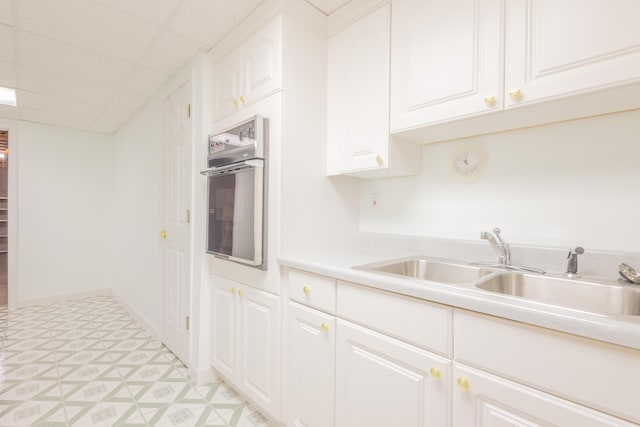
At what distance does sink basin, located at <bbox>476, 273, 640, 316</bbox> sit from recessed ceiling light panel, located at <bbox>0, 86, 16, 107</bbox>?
3.95 metres

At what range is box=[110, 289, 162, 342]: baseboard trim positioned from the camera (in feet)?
9.01

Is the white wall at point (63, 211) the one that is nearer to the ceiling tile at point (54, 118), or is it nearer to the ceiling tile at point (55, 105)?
the ceiling tile at point (54, 118)

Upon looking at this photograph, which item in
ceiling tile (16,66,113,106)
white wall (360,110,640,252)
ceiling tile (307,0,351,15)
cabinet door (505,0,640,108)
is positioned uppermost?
ceiling tile (307,0,351,15)

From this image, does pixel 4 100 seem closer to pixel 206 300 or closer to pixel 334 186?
pixel 206 300

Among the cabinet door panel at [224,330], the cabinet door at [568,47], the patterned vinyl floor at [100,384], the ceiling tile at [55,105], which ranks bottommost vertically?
the patterned vinyl floor at [100,384]

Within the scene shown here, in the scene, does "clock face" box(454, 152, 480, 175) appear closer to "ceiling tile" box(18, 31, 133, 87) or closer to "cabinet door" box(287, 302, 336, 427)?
"cabinet door" box(287, 302, 336, 427)

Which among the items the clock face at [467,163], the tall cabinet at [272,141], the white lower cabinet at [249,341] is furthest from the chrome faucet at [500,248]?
the white lower cabinet at [249,341]

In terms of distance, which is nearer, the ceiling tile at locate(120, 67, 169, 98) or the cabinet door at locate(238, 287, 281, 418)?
the cabinet door at locate(238, 287, 281, 418)

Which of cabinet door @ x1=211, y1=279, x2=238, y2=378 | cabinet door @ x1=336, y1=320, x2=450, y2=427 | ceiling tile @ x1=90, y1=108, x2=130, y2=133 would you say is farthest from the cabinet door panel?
ceiling tile @ x1=90, y1=108, x2=130, y2=133

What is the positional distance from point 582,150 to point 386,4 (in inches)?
42.2

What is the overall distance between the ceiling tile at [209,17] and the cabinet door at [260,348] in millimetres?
1526

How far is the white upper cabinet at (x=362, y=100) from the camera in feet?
4.83

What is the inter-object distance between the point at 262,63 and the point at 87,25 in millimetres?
1096

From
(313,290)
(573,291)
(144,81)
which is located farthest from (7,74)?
(573,291)
